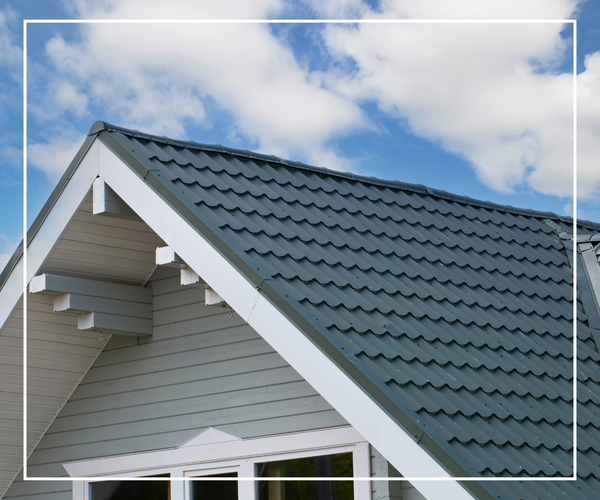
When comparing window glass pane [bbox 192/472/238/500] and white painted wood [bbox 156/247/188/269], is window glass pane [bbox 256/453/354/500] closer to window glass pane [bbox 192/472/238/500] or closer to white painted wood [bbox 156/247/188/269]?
window glass pane [bbox 192/472/238/500]

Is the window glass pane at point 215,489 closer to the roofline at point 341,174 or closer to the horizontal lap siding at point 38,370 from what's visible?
the horizontal lap siding at point 38,370

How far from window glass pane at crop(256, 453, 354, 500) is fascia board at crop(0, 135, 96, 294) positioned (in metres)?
2.50

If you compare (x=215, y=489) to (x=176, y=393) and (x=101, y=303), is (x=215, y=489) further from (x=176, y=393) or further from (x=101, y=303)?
(x=101, y=303)

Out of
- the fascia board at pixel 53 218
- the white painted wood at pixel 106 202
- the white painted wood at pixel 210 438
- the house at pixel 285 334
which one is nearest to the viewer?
the house at pixel 285 334

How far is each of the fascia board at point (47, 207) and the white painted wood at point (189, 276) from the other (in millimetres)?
1206

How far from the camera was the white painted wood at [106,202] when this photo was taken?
496 cm

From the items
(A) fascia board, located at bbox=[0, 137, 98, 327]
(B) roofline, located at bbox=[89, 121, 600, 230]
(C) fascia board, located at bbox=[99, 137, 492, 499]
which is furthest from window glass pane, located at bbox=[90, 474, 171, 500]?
(B) roofline, located at bbox=[89, 121, 600, 230]

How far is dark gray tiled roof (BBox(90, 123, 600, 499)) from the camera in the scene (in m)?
3.83

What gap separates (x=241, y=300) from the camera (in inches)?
162

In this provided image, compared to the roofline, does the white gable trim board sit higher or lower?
lower

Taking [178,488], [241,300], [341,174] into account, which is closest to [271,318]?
[241,300]

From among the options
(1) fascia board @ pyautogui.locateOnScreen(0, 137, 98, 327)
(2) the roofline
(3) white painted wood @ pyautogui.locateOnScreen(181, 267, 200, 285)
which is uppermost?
(2) the roofline

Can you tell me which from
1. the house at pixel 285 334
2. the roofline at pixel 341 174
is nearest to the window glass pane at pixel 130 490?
the house at pixel 285 334

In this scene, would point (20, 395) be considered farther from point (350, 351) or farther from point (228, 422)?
point (350, 351)
